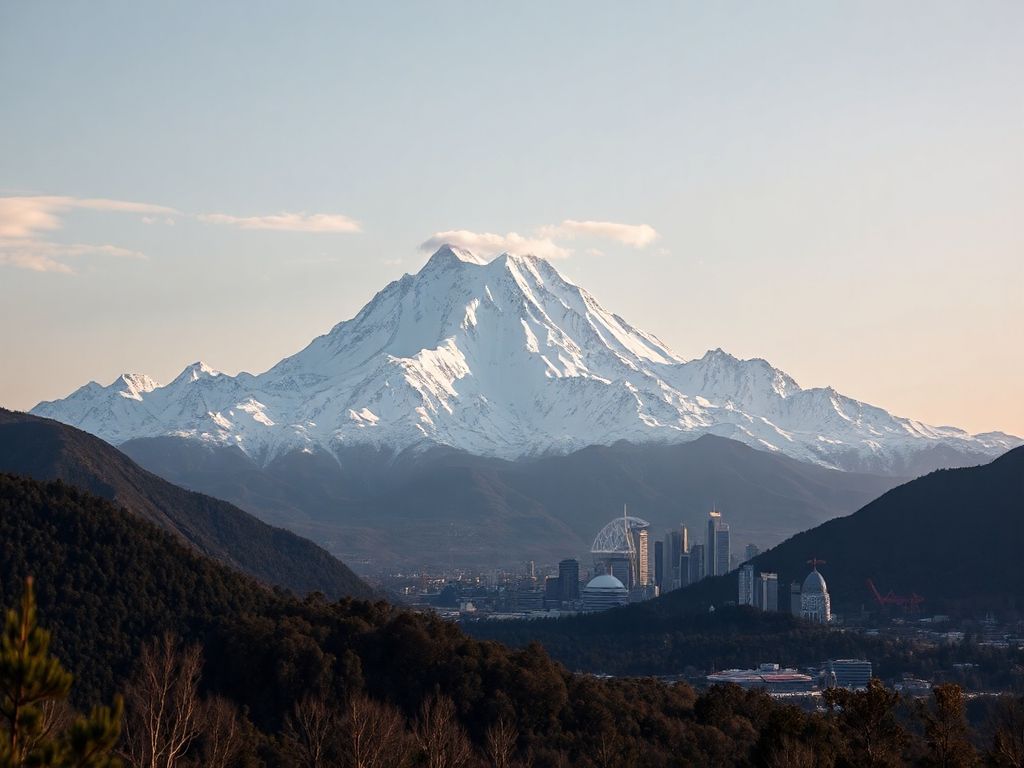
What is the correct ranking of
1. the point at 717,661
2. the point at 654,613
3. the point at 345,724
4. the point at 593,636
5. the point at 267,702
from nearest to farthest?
the point at 345,724
the point at 267,702
the point at 717,661
the point at 593,636
the point at 654,613

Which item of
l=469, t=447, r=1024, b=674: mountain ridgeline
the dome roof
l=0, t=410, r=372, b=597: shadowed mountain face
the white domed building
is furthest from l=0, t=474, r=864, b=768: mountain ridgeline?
the dome roof

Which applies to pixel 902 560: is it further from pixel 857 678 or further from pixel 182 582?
pixel 182 582

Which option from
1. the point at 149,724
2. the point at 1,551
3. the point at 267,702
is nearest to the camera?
the point at 149,724

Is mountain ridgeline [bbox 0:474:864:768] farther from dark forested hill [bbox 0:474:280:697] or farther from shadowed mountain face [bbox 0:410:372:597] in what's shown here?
shadowed mountain face [bbox 0:410:372:597]

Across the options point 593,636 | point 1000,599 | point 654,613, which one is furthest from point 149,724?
point 1000,599

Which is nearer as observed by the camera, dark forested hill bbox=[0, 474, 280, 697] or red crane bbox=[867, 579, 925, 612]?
dark forested hill bbox=[0, 474, 280, 697]

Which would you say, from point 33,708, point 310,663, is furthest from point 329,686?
point 33,708

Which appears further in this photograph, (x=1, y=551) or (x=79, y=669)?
(x=1, y=551)

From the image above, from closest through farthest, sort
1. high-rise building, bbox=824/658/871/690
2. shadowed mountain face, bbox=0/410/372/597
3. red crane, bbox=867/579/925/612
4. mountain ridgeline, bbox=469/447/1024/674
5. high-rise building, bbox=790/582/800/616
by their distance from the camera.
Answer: high-rise building, bbox=824/658/871/690 → mountain ridgeline, bbox=469/447/1024/674 → shadowed mountain face, bbox=0/410/372/597 → high-rise building, bbox=790/582/800/616 → red crane, bbox=867/579/925/612
